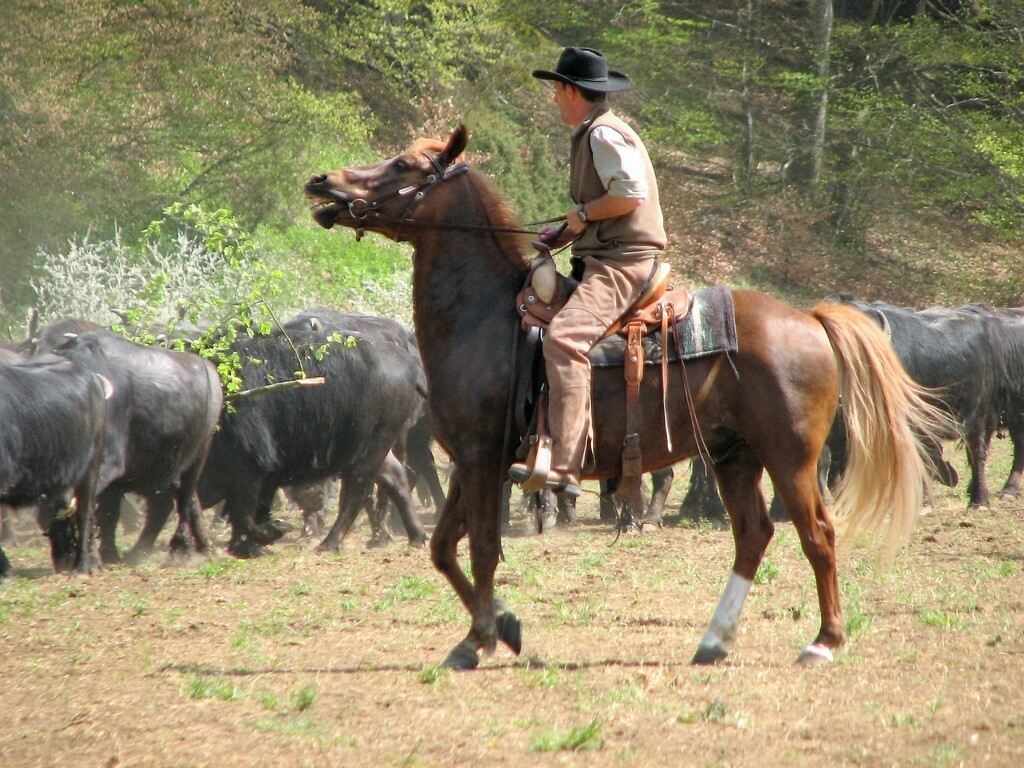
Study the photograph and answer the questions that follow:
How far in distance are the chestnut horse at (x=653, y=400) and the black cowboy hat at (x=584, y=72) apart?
2.16 ft

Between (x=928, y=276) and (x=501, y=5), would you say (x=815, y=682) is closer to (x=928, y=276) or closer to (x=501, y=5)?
(x=928, y=276)

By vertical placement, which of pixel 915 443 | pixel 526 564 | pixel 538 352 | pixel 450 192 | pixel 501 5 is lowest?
pixel 526 564

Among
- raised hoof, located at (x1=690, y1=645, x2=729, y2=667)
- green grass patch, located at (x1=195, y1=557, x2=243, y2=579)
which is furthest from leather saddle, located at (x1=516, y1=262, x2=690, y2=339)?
green grass patch, located at (x1=195, y1=557, x2=243, y2=579)

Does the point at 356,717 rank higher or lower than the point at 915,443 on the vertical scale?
lower

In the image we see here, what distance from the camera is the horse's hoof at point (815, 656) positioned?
710cm

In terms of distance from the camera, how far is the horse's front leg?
7254 mm

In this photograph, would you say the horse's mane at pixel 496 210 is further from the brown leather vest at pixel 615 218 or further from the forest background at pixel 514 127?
the forest background at pixel 514 127

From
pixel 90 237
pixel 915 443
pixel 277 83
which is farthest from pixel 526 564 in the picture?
pixel 277 83

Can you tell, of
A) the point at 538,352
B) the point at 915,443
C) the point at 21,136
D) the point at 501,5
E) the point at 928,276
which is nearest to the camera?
the point at 538,352

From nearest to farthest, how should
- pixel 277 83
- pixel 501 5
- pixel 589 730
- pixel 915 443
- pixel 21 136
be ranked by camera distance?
1. pixel 589 730
2. pixel 915 443
3. pixel 21 136
4. pixel 277 83
5. pixel 501 5

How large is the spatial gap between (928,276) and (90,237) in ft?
66.6

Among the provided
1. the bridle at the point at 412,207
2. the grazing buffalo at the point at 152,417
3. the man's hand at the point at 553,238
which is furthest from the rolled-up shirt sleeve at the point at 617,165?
the grazing buffalo at the point at 152,417

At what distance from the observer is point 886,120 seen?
35156 millimetres

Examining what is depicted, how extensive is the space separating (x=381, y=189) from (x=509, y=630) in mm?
2523
